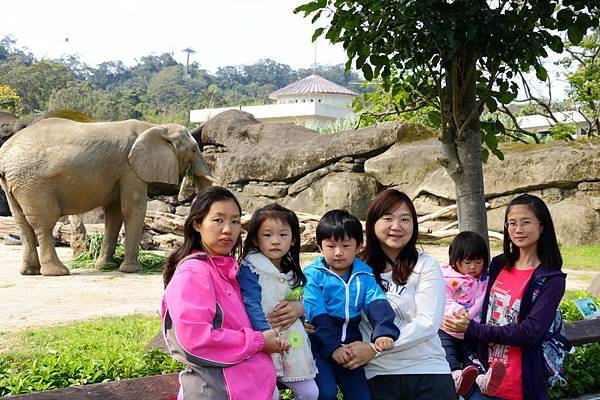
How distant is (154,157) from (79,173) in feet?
3.57

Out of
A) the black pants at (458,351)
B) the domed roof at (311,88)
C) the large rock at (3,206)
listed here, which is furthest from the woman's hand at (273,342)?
the domed roof at (311,88)

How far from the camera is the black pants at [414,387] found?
3.21 meters

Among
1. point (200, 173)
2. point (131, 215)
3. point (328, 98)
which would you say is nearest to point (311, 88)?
point (328, 98)

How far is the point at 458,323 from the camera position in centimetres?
358

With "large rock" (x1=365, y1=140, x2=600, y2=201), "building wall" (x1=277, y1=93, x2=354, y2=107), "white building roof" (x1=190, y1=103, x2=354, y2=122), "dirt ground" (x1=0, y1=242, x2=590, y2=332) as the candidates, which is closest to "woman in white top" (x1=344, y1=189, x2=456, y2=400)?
"dirt ground" (x1=0, y1=242, x2=590, y2=332)

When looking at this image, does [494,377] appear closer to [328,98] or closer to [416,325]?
[416,325]

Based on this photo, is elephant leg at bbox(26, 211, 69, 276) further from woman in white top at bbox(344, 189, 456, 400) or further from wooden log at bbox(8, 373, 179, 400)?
woman in white top at bbox(344, 189, 456, 400)

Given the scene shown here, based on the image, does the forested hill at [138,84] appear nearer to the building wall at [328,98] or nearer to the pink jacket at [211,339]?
the building wall at [328,98]

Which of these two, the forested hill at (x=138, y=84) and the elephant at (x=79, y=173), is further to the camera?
the forested hill at (x=138, y=84)

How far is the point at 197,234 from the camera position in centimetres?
310

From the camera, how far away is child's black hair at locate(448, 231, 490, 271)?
12.6 ft

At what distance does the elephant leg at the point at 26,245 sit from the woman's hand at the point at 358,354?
27.4 ft

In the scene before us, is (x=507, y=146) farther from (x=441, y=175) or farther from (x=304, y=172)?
(x=304, y=172)

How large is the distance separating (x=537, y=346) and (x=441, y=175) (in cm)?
1218
